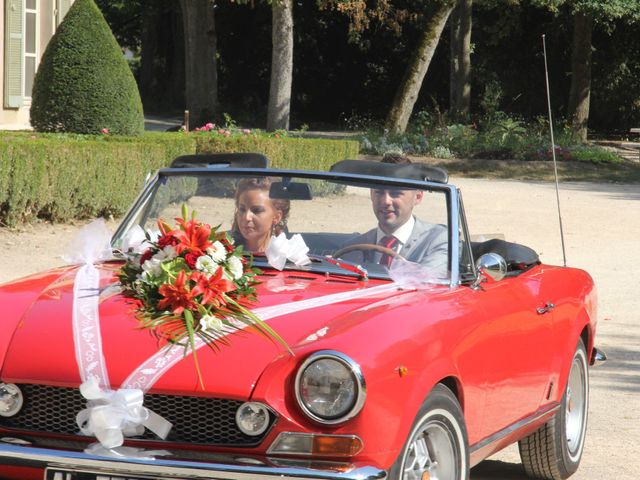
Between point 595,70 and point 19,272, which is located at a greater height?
point 595,70

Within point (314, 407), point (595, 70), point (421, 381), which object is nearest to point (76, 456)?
point (314, 407)

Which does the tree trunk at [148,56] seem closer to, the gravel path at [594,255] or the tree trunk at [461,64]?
the tree trunk at [461,64]

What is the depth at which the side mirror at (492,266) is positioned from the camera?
16.0 ft

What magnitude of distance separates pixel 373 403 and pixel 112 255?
1960mm

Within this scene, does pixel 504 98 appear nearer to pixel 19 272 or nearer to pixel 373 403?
pixel 19 272

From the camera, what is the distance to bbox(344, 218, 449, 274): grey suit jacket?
494cm

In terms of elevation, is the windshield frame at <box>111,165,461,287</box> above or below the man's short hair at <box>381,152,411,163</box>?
below

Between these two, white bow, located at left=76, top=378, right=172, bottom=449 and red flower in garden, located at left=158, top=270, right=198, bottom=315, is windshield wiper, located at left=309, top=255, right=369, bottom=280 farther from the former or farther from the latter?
white bow, located at left=76, top=378, right=172, bottom=449

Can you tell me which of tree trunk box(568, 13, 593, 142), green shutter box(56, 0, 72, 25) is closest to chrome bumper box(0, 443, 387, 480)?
green shutter box(56, 0, 72, 25)

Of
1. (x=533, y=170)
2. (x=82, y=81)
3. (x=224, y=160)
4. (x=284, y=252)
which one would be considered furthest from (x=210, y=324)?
(x=533, y=170)

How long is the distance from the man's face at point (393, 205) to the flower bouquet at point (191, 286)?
31.0 inches

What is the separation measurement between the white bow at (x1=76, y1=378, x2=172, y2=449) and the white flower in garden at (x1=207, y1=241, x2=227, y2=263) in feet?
2.62

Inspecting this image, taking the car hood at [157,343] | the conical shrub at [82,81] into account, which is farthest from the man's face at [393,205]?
the conical shrub at [82,81]

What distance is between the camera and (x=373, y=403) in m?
3.64
